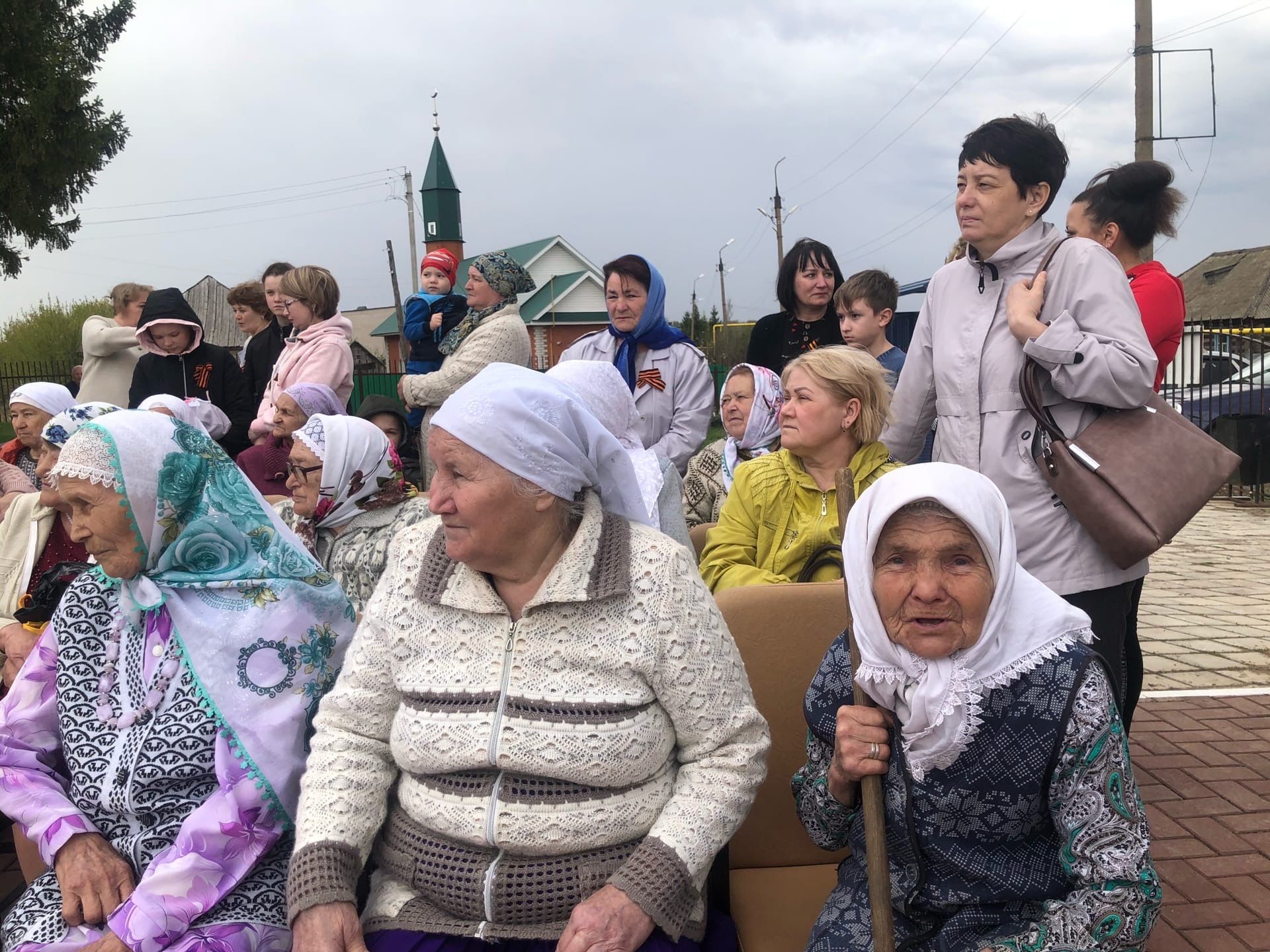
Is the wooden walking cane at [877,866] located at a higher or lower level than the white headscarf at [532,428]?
lower

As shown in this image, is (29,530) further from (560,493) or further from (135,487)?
(560,493)

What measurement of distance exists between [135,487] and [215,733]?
0.60m

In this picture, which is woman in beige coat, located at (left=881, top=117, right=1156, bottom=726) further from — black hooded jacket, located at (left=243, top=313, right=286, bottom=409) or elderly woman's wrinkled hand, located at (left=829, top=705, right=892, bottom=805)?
black hooded jacket, located at (left=243, top=313, right=286, bottom=409)

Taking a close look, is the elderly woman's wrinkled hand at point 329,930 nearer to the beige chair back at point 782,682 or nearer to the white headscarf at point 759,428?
the beige chair back at point 782,682

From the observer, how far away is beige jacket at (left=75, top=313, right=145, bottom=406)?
6.57 metres

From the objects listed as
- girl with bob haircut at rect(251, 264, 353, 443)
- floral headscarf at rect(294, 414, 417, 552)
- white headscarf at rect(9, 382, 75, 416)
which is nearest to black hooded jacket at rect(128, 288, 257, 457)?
girl with bob haircut at rect(251, 264, 353, 443)

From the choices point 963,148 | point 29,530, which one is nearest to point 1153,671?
point 963,148

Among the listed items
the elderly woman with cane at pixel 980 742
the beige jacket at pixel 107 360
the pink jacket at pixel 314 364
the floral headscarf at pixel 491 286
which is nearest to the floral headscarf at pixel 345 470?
the pink jacket at pixel 314 364

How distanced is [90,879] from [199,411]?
4.01 meters

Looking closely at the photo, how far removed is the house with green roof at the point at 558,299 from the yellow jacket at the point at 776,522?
1487 inches

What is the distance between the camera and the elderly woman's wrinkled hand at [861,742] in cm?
188

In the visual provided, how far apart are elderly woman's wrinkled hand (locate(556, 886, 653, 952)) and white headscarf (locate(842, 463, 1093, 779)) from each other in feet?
2.01

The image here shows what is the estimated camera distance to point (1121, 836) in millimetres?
1748

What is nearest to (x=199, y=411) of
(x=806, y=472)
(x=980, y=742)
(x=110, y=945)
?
(x=806, y=472)
